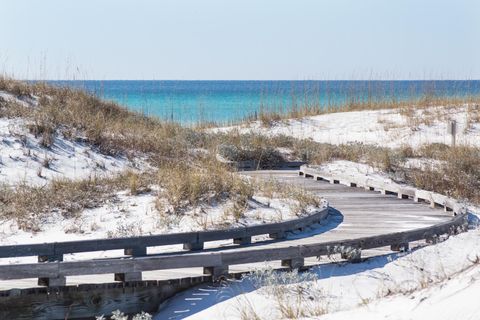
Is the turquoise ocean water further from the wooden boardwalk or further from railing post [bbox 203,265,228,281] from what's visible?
railing post [bbox 203,265,228,281]

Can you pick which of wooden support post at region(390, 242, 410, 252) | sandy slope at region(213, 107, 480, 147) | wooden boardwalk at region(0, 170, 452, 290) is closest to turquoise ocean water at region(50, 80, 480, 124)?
sandy slope at region(213, 107, 480, 147)

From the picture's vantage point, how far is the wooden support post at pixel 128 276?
9.94 meters

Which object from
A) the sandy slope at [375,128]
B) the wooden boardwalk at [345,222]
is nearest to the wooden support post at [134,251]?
the wooden boardwalk at [345,222]

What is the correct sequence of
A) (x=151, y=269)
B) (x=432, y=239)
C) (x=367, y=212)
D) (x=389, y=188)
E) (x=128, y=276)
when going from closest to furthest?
(x=128, y=276)
(x=151, y=269)
(x=432, y=239)
(x=367, y=212)
(x=389, y=188)

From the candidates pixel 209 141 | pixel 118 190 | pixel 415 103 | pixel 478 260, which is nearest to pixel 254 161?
pixel 209 141

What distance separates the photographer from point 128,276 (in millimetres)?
9938

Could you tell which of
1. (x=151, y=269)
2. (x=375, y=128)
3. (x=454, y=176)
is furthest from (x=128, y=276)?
(x=375, y=128)

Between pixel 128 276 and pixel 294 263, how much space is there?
2.09m

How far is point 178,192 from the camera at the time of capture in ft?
46.4

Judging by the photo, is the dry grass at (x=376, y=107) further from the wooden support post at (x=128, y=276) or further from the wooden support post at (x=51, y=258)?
the wooden support post at (x=128, y=276)

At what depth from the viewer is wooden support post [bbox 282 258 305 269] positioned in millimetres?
10852

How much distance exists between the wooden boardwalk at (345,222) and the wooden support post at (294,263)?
420 mm

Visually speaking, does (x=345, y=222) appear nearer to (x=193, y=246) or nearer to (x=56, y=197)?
(x=193, y=246)

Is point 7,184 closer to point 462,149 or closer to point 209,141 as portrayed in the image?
point 209,141
